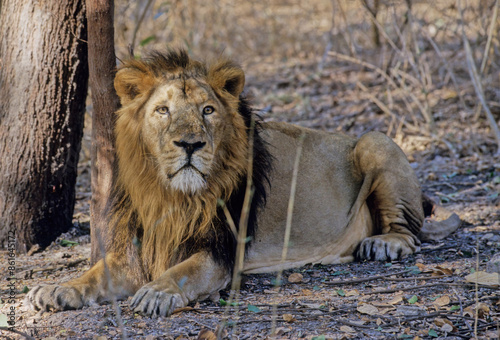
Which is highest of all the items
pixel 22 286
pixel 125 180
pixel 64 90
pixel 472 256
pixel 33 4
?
pixel 33 4

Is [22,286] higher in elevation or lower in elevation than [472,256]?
lower

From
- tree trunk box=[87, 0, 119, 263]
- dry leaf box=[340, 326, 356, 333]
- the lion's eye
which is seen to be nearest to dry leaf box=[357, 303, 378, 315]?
dry leaf box=[340, 326, 356, 333]

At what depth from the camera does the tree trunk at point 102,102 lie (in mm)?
4203

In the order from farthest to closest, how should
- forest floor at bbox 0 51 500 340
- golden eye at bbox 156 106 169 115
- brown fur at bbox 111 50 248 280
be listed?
brown fur at bbox 111 50 248 280
golden eye at bbox 156 106 169 115
forest floor at bbox 0 51 500 340

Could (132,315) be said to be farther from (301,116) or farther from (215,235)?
(301,116)

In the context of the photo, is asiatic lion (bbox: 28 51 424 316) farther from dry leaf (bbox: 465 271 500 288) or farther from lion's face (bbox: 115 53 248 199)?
dry leaf (bbox: 465 271 500 288)

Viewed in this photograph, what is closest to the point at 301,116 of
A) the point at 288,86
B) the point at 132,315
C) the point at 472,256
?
the point at 288,86

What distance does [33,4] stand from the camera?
455cm

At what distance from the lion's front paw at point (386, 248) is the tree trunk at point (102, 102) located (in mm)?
2021

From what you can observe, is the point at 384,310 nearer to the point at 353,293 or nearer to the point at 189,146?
the point at 353,293

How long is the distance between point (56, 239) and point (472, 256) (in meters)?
3.16

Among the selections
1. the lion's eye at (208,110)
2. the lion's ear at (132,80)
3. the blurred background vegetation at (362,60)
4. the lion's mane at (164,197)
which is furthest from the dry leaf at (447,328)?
the blurred background vegetation at (362,60)

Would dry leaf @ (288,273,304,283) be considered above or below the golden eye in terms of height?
below

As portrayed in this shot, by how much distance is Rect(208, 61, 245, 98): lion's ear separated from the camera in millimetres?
3912
